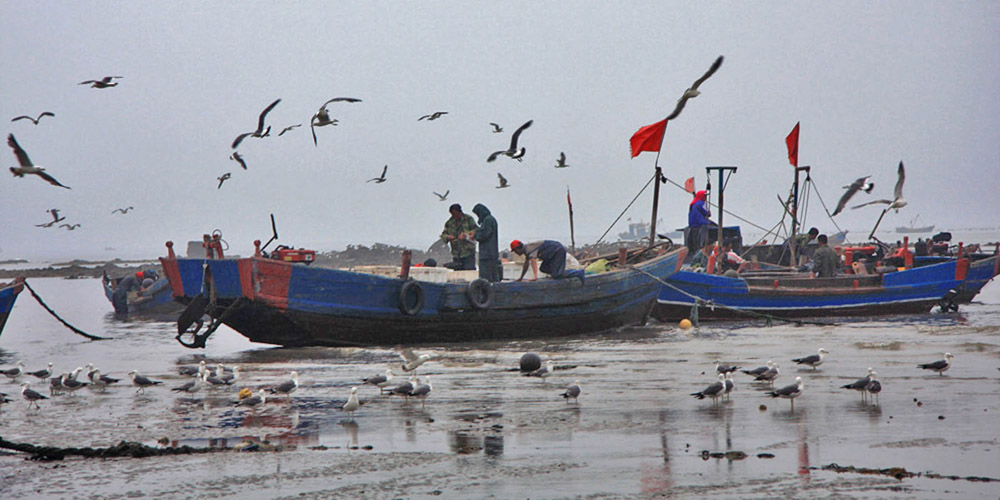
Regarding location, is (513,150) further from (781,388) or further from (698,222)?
(781,388)

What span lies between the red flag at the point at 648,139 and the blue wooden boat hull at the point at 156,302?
16502 mm

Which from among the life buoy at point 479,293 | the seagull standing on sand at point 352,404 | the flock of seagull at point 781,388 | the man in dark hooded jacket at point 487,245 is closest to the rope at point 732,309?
the man in dark hooded jacket at point 487,245

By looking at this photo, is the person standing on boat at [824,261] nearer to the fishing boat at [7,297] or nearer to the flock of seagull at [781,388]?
the flock of seagull at [781,388]

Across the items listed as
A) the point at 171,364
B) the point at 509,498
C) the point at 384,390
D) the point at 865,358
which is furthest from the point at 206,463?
the point at 865,358

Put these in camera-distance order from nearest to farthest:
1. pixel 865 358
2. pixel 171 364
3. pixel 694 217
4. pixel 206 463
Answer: pixel 206 463 < pixel 865 358 < pixel 171 364 < pixel 694 217

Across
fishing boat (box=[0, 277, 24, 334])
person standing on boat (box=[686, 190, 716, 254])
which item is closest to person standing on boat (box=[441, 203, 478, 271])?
person standing on boat (box=[686, 190, 716, 254])

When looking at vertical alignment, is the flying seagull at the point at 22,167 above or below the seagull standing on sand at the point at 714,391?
above

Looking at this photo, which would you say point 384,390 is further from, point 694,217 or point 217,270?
point 694,217

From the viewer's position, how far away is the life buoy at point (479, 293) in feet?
57.3

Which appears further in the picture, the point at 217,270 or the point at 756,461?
the point at 217,270

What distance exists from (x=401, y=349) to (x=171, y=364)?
154 inches

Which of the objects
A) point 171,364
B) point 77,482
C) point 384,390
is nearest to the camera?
point 77,482

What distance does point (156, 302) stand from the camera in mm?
31078

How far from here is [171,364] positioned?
53.7 feet
